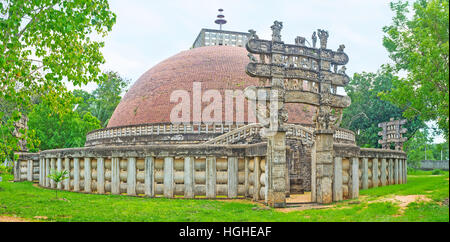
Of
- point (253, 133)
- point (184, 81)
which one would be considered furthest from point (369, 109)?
point (253, 133)

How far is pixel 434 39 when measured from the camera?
10672mm

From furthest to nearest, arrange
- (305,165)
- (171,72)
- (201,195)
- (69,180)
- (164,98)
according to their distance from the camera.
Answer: (171,72), (164,98), (305,165), (69,180), (201,195)

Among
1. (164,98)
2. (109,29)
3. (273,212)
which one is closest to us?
(273,212)

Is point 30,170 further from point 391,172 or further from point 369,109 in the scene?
point 369,109

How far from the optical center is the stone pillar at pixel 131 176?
38.9ft

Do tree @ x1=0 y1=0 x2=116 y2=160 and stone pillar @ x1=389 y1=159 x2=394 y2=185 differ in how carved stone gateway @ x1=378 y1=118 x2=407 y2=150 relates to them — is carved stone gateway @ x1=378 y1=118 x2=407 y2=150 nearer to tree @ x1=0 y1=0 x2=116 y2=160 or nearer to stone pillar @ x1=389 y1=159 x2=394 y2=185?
stone pillar @ x1=389 y1=159 x2=394 y2=185

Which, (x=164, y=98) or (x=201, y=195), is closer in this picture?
(x=201, y=195)

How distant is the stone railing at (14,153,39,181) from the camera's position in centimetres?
1916

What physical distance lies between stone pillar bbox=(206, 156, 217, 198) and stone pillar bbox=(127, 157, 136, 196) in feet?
7.91

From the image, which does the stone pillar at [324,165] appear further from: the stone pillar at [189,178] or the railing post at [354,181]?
the stone pillar at [189,178]

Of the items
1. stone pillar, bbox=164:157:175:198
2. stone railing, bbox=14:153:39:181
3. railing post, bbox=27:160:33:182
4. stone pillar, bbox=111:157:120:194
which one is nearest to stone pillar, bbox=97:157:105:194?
stone pillar, bbox=111:157:120:194

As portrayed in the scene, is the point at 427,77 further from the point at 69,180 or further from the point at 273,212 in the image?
the point at 69,180
